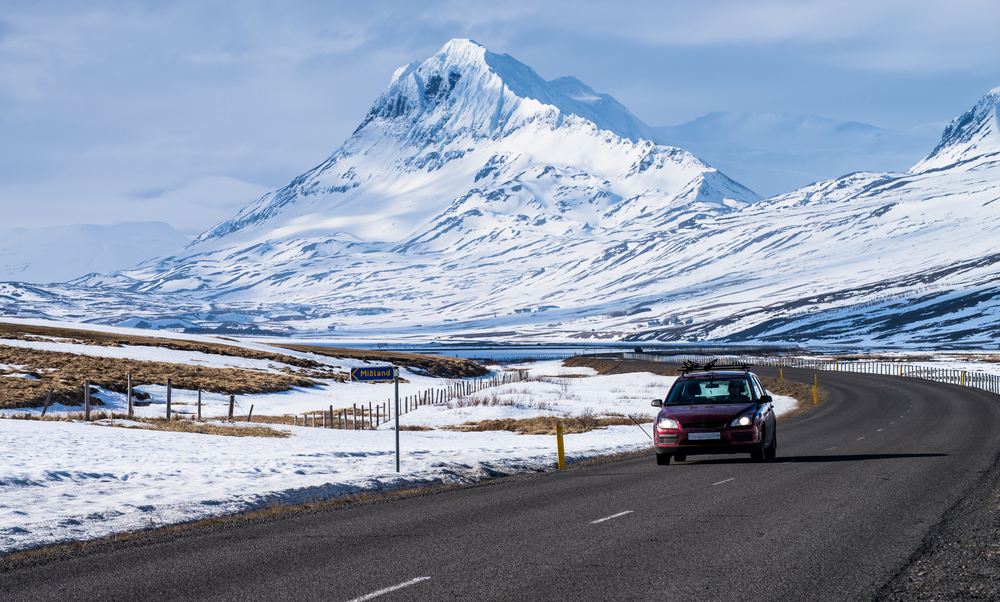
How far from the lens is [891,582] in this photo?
8.34m

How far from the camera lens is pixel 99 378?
161 ft

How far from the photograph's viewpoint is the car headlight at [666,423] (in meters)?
18.9

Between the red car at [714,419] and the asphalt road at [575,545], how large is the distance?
767mm

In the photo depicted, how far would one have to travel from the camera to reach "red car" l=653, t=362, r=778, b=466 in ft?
61.0

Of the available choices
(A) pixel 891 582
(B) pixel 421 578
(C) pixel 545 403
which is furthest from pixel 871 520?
(C) pixel 545 403

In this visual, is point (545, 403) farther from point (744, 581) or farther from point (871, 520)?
point (744, 581)

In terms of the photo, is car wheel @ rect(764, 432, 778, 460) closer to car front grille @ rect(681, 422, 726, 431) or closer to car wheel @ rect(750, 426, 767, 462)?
car wheel @ rect(750, 426, 767, 462)

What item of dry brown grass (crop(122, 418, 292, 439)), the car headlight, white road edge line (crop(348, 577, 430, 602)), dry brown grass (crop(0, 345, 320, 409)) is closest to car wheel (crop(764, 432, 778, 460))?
the car headlight

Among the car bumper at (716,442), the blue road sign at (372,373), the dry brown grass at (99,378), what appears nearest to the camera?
the blue road sign at (372,373)

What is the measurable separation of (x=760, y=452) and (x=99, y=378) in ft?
132

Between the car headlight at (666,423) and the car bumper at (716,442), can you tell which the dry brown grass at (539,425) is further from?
the car bumper at (716,442)

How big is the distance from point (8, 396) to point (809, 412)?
115 ft

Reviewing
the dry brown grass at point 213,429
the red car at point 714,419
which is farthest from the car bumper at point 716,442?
the dry brown grass at point 213,429

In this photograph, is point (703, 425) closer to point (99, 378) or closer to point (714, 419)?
point (714, 419)
